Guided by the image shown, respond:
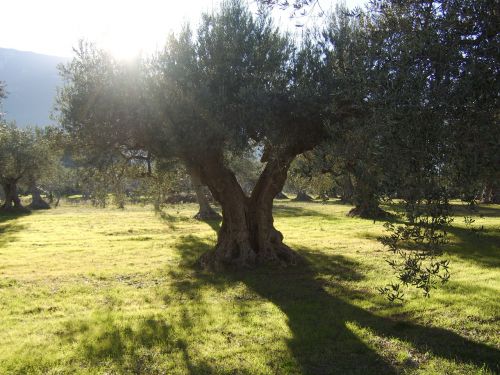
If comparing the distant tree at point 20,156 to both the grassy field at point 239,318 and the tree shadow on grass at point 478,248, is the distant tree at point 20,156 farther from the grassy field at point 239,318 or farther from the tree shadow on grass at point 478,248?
the tree shadow on grass at point 478,248

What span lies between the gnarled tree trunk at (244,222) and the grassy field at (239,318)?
1.19 m

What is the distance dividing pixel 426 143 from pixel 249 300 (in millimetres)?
8683

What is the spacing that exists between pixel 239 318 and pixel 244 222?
7369 mm

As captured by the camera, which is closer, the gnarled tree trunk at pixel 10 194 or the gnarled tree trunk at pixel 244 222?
the gnarled tree trunk at pixel 244 222

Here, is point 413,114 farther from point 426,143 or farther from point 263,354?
point 263,354

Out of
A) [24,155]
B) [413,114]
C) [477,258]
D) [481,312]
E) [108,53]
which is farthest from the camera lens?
[24,155]

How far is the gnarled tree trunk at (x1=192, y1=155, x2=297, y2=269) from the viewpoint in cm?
1816

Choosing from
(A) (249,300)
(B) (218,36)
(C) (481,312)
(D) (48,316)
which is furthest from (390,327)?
(B) (218,36)

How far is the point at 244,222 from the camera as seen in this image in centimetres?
1870

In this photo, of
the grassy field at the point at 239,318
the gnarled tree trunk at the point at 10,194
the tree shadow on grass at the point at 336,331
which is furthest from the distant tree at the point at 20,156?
the tree shadow on grass at the point at 336,331

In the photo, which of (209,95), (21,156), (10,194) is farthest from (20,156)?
(209,95)

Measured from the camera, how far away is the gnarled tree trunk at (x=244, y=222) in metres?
18.2

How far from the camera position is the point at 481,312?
11.7 metres

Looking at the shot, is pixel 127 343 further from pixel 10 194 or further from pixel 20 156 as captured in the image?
pixel 10 194
